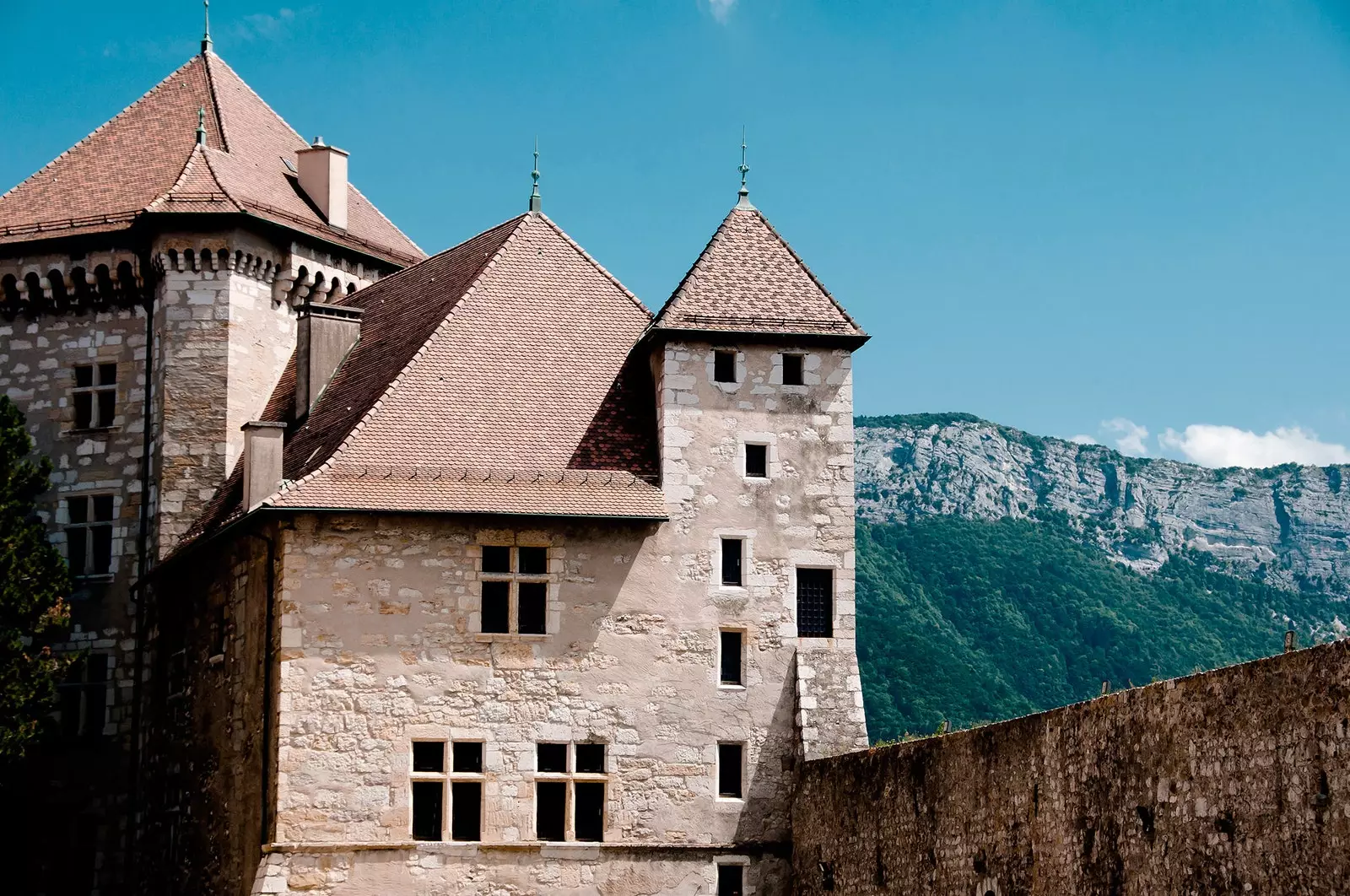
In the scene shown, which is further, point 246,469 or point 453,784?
point 246,469

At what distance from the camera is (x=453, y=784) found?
29125mm

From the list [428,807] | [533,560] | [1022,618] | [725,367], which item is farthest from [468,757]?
[1022,618]

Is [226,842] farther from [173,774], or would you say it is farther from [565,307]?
[565,307]

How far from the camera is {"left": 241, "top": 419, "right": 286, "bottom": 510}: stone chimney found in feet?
101

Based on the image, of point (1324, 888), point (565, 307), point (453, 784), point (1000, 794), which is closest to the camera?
point (1324, 888)

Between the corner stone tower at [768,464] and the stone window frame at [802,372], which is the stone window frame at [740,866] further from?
the stone window frame at [802,372]

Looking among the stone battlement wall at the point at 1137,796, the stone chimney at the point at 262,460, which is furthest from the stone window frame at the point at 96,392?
the stone battlement wall at the point at 1137,796

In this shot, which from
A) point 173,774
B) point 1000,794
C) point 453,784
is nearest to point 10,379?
point 173,774

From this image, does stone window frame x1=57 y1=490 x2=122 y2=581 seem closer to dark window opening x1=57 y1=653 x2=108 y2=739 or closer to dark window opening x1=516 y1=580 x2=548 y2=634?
dark window opening x1=57 y1=653 x2=108 y2=739

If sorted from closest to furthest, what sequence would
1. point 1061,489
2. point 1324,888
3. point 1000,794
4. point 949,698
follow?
point 1324,888, point 1000,794, point 949,698, point 1061,489

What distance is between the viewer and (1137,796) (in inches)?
715

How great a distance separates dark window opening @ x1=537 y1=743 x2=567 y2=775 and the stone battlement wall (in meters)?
5.06

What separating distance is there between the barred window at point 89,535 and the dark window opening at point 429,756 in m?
10.3

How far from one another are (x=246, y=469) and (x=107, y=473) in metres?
7.22
